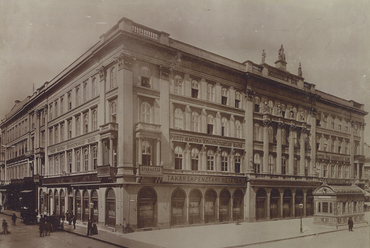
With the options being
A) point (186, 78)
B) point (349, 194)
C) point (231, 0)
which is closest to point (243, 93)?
point (186, 78)

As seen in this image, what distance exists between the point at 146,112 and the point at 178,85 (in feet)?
13.0

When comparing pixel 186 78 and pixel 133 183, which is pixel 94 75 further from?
pixel 133 183

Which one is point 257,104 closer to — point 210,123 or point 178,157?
point 210,123

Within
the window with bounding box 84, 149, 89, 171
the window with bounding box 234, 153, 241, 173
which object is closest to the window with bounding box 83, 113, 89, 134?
the window with bounding box 84, 149, 89, 171

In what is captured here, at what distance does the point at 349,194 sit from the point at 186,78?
1739 centimetres

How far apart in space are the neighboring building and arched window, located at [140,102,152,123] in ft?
0.25

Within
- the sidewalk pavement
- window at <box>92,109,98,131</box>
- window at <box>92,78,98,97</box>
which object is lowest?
the sidewalk pavement

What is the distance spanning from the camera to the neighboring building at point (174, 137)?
25.1 meters

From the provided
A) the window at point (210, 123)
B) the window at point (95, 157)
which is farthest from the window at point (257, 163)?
the window at point (95, 157)

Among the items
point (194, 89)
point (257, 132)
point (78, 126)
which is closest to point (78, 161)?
point (78, 126)

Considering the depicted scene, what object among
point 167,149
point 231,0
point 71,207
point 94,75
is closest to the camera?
point 231,0

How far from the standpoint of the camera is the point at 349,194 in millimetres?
29500

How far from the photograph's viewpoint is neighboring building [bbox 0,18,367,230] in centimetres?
2508

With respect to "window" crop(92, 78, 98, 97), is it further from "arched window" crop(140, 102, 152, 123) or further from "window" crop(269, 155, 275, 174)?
"window" crop(269, 155, 275, 174)
